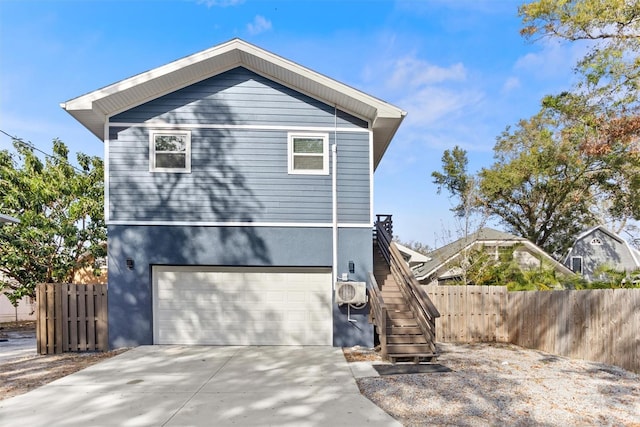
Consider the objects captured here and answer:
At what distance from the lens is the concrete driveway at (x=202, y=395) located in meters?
4.31

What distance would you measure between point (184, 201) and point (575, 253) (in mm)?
23094

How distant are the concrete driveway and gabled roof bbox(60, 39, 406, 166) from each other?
17.0ft

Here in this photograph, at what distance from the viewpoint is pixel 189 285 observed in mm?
8398

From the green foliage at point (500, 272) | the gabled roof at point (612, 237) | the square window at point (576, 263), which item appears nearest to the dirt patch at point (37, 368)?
the green foliage at point (500, 272)

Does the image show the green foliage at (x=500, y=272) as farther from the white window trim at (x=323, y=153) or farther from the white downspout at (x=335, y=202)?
the white window trim at (x=323, y=153)

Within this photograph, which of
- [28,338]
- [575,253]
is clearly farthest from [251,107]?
[575,253]

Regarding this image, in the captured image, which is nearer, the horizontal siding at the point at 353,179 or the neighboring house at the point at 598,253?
the horizontal siding at the point at 353,179

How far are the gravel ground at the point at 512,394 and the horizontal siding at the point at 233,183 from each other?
11.7 feet

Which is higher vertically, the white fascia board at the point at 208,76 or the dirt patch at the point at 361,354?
the white fascia board at the point at 208,76

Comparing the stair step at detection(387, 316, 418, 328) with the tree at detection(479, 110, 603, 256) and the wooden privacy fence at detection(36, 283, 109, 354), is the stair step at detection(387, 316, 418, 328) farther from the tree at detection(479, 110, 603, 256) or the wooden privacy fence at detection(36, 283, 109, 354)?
the tree at detection(479, 110, 603, 256)

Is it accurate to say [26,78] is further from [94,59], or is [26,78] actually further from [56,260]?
[56,260]

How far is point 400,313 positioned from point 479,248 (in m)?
6.80

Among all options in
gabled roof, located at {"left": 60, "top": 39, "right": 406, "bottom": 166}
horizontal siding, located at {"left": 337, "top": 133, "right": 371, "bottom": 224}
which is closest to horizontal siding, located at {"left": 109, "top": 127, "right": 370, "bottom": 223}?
horizontal siding, located at {"left": 337, "top": 133, "right": 371, "bottom": 224}

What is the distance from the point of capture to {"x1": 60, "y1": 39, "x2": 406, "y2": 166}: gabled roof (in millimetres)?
7883
